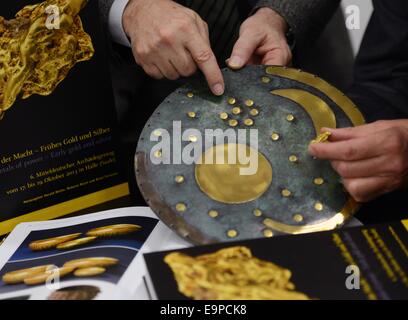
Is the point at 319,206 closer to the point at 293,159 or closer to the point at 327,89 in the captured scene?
the point at 293,159

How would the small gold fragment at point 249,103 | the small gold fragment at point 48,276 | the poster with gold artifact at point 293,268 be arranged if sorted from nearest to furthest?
the poster with gold artifact at point 293,268 → the small gold fragment at point 48,276 → the small gold fragment at point 249,103

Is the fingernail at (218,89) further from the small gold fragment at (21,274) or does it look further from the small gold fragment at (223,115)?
the small gold fragment at (21,274)

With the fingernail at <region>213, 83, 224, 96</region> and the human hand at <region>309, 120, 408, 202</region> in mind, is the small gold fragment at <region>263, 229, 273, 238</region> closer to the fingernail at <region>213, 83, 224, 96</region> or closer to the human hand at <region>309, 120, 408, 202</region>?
the human hand at <region>309, 120, 408, 202</region>

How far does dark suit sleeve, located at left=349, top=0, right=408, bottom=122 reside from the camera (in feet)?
3.15

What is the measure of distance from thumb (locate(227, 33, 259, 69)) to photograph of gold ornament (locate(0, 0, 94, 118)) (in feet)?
0.68

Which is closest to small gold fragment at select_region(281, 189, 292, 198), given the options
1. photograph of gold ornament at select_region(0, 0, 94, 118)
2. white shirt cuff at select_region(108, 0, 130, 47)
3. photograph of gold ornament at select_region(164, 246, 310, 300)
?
photograph of gold ornament at select_region(164, 246, 310, 300)

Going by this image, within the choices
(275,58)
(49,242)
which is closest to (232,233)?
(49,242)

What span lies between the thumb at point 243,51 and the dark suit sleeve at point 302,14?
0.39 feet

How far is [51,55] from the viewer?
74cm

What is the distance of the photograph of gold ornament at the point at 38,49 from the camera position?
704 millimetres

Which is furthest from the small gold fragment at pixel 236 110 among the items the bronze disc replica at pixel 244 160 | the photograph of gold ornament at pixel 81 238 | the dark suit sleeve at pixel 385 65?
the dark suit sleeve at pixel 385 65
